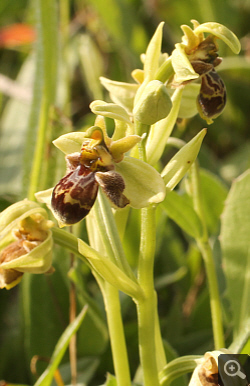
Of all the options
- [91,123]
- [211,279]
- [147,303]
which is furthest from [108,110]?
[91,123]

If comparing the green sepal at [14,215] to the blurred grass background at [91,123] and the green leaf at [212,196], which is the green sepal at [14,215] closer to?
the blurred grass background at [91,123]

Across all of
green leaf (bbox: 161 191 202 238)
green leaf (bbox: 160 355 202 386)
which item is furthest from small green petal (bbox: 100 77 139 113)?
green leaf (bbox: 160 355 202 386)

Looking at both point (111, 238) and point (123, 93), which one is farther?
point (123, 93)

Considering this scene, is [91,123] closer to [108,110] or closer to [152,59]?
[152,59]

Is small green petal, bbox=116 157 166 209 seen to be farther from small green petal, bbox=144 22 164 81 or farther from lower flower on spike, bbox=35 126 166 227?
small green petal, bbox=144 22 164 81

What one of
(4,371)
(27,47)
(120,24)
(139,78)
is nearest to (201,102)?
(139,78)
